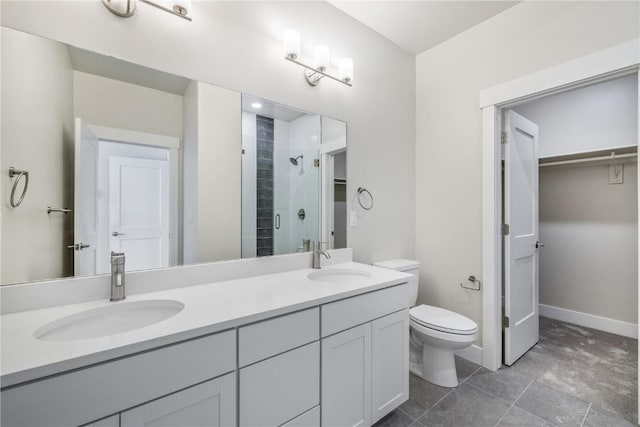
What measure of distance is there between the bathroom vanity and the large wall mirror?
232mm

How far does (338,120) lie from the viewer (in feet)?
6.48

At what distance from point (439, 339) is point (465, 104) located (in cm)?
180

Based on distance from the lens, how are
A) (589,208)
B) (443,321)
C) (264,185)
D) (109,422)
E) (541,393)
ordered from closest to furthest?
(109,422) < (264,185) < (541,393) < (443,321) < (589,208)

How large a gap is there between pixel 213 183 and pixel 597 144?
134 inches

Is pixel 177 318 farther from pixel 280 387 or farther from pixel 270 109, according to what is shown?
pixel 270 109

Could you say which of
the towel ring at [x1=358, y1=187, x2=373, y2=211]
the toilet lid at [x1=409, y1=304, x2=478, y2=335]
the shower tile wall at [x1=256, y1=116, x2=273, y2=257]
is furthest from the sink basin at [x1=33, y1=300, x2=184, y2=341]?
the toilet lid at [x1=409, y1=304, x2=478, y2=335]

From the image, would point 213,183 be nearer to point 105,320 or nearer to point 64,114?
point 64,114

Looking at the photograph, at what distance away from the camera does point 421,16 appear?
2023 mm

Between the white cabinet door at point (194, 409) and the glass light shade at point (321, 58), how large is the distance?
171 cm

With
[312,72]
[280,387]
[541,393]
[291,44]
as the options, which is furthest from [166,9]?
[541,393]

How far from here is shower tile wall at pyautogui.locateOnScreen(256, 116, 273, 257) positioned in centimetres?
162

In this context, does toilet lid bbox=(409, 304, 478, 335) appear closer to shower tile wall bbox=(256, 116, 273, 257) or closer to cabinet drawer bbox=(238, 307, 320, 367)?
cabinet drawer bbox=(238, 307, 320, 367)

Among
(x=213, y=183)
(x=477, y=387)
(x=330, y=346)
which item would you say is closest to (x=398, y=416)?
(x=477, y=387)

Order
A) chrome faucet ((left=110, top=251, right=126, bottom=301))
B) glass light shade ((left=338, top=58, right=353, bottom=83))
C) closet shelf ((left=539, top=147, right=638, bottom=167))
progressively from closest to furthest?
1. chrome faucet ((left=110, top=251, right=126, bottom=301))
2. glass light shade ((left=338, top=58, right=353, bottom=83))
3. closet shelf ((left=539, top=147, right=638, bottom=167))
